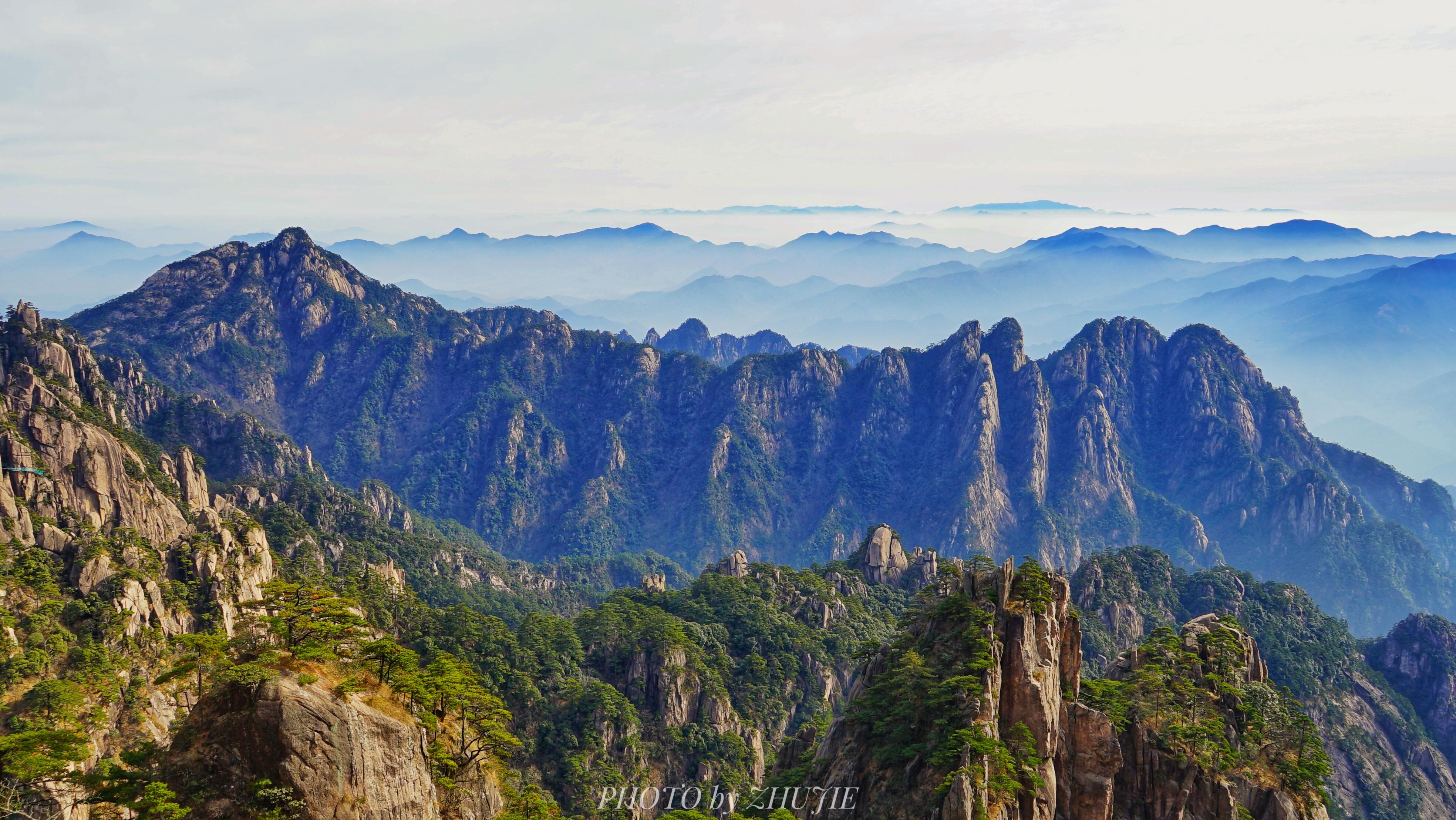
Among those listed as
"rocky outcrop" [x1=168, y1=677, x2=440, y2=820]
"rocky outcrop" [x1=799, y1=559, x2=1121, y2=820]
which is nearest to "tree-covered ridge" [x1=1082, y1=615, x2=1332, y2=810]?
"rocky outcrop" [x1=799, y1=559, x2=1121, y2=820]

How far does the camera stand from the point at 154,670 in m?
70.8

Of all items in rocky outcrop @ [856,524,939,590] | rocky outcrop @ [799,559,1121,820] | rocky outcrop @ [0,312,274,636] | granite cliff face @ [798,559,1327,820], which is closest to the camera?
rocky outcrop @ [799,559,1121,820]

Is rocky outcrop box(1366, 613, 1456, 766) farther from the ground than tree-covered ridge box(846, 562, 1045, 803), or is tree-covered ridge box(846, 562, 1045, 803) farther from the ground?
tree-covered ridge box(846, 562, 1045, 803)

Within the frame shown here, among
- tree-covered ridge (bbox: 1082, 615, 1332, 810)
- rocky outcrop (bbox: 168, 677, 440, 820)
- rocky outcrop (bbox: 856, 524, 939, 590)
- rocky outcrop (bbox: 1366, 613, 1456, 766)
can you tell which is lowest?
rocky outcrop (bbox: 1366, 613, 1456, 766)

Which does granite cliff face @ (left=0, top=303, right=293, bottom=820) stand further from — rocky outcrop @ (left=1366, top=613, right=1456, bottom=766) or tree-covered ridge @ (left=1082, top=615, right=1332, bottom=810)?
rocky outcrop @ (left=1366, top=613, right=1456, bottom=766)

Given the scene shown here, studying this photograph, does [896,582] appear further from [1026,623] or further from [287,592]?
[287,592]

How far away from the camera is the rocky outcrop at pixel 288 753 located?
3747cm

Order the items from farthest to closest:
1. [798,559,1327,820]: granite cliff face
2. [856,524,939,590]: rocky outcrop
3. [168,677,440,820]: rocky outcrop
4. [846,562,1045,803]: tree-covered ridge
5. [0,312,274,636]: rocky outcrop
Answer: [856,524,939,590]: rocky outcrop < [0,312,274,636]: rocky outcrop < [798,559,1327,820]: granite cliff face < [846,562,1045,803]: tree-covered ridge < [168,677,440,820]: rocky outcrop

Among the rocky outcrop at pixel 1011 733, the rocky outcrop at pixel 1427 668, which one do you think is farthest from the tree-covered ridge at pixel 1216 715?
the rocky outcrop at pixel 1427 668

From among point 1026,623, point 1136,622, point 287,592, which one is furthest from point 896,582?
point 287,592

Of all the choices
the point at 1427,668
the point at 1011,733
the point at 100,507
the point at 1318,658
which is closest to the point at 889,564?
the point at 1318,658

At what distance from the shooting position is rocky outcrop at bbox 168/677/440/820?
1475 inches

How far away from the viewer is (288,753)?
37469 millimetres

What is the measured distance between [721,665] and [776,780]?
44.5m
